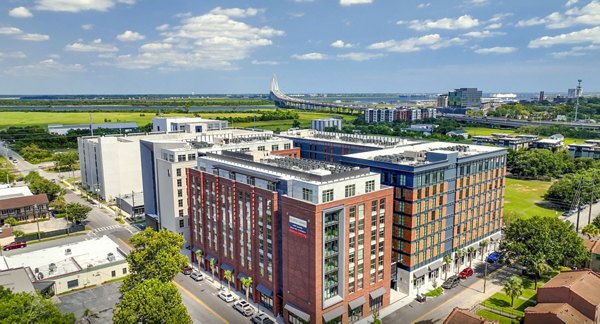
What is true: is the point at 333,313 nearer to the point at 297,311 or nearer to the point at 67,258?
the point at 297,311

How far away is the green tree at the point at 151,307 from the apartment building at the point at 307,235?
16.9 meters

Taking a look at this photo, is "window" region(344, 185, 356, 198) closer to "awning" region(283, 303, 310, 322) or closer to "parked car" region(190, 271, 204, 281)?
"awning" region(283, 303, 310, 322)

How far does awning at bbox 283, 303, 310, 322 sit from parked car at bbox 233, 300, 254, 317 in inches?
295

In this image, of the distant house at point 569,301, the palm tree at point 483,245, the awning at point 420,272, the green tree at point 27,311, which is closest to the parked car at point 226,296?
the green tree at point 27,311

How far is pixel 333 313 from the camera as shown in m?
64.0

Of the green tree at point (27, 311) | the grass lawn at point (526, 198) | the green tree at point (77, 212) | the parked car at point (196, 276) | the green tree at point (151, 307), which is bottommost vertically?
the parked car at point (196, 276)

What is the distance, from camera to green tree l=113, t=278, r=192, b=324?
5684cm

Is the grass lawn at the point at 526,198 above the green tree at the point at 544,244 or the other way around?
the other way around

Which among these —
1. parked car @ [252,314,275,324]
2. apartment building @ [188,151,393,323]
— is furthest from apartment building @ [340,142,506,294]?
parked car @ [252,314,275,324]

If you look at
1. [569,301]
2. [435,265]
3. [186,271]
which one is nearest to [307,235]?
[435,265]

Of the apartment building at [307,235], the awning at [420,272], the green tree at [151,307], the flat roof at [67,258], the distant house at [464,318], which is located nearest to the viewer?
the green tree at [151,307]

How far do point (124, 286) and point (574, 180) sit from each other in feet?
452

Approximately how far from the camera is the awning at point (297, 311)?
6328 centimetres

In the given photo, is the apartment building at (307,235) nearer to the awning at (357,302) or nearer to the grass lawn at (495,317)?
the awning at (357,302)
